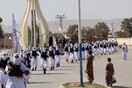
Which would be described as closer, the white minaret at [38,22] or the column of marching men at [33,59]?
the column of marching men at [33,59]

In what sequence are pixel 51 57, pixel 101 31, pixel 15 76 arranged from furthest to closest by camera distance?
1. pixel 101 31
2. pixel 51 57
3. pixel 15 76

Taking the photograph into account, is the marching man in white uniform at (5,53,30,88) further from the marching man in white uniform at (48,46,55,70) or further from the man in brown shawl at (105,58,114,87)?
the marching man in white uniform at (48,46,55,70)

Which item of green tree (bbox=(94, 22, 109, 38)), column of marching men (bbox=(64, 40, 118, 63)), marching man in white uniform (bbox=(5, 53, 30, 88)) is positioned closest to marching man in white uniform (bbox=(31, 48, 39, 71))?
column of marching men (bbox=(64, 40, 118, 63))

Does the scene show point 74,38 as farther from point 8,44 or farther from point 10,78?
point 10,78

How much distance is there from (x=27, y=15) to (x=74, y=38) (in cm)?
732

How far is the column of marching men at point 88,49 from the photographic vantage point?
38.4 m

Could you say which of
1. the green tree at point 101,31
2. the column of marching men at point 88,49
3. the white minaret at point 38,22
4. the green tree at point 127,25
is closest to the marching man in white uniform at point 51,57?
the column of marching men at point 88,49

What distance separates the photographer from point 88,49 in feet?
137

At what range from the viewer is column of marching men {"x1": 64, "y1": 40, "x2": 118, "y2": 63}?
126 feet

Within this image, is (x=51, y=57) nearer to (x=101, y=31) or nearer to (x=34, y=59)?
(x=34, y=59)

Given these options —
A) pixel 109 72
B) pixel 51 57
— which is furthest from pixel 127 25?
pixel 109 72

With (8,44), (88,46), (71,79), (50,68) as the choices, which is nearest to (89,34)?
(8,44)

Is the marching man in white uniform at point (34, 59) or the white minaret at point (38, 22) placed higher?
the white minaret at point (38, 22)

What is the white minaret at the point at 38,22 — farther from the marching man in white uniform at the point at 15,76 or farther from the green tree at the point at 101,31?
the marching man in white uniform at the point at 15,76
